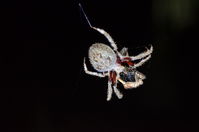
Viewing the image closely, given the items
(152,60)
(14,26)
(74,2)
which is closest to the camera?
(14,26)

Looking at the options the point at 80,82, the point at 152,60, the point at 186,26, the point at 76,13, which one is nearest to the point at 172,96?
the point at 152,60

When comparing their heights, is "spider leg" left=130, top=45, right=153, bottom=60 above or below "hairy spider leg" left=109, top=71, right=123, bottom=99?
above

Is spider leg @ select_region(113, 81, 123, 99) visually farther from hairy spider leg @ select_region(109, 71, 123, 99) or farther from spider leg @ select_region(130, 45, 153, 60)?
spider leg @ select_region(130, 45, 153, 60)

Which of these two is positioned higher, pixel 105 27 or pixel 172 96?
pixel 105 27

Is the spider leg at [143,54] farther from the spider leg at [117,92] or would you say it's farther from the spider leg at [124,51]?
the spider leg at [117,92]

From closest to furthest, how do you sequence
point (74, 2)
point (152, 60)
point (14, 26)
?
point (14, 26) < point (74, 2) < point (152, 60)

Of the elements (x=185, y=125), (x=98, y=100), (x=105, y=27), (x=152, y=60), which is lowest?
(x=185, y=125)

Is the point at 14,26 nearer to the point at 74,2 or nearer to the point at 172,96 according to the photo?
the point at 74,2

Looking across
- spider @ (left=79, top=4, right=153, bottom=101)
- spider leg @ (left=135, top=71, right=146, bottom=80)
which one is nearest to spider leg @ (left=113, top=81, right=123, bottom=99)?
spider @ (left=79, top=4, right=153, bottom=101)

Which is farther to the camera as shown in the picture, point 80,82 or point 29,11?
point 80,82
